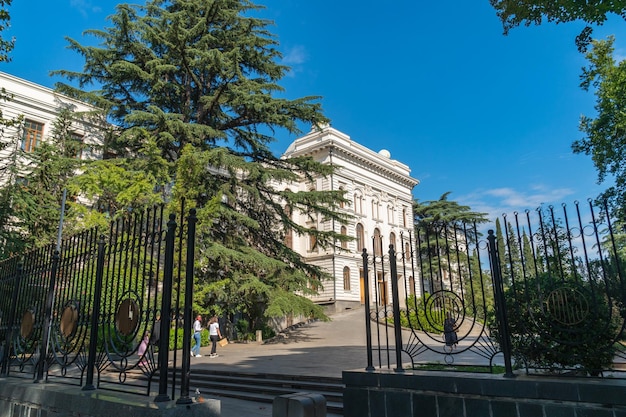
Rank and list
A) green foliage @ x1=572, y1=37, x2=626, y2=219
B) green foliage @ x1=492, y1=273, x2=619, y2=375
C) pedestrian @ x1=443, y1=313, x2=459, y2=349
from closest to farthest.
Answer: green foliage @ x1=492, y1=273, x2=619, y2=375 → pedestrian @ x1=443, y1=313, x2=459, y2=349 → green foliage @ x1=572, y1=37, x2=626, y2=219

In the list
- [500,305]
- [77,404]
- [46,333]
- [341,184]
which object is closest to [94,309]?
[77,404]

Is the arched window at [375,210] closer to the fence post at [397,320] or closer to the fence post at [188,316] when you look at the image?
the fence post at [397,320]

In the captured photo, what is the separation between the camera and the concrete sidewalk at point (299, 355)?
9.17 meters

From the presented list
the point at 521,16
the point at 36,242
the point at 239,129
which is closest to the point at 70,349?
the point at 521,16

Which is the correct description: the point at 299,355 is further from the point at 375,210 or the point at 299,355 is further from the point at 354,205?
the point at 375,210

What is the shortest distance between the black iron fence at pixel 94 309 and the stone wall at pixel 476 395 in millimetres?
2625

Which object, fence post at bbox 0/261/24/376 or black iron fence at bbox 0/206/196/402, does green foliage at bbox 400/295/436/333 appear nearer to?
black iron fence at bbox 0/206/196/402

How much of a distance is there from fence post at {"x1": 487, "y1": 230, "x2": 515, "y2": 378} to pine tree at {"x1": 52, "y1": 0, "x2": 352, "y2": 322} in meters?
13.6

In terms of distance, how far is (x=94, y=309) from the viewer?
4.69m

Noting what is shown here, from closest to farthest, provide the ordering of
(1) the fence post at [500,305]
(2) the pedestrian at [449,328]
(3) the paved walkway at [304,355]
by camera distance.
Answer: (1) the fence post at [500,305] → (2) the pedestrian at [449,328] → (3) the paved walkway at [304,355]

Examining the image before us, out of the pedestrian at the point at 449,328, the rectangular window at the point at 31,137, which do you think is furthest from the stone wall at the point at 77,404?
the rectangular window at the point at 31,137

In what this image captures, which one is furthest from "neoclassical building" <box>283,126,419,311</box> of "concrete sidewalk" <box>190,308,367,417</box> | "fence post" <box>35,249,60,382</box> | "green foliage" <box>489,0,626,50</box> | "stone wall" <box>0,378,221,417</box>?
"stone wall" <box>0,378,221,417</box>

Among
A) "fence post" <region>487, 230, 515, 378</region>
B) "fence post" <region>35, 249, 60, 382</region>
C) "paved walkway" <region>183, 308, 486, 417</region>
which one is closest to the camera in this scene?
"fence post" <region>487, 230, 515, 378</region>

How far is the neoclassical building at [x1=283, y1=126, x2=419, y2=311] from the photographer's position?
3712cm
